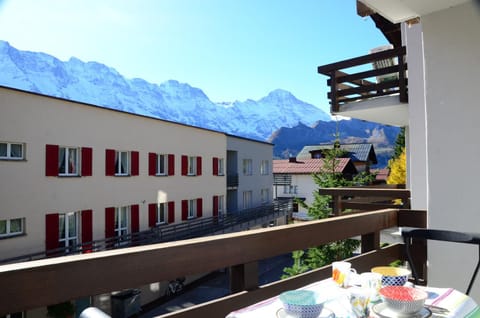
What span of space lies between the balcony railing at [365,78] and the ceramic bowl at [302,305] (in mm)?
5325

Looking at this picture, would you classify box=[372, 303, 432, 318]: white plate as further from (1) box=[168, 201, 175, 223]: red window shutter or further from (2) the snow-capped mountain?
(2) the snow-capped mountain

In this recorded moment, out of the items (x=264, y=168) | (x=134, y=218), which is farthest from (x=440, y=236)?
(x=264, y=168)

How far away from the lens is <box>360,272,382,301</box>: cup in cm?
128

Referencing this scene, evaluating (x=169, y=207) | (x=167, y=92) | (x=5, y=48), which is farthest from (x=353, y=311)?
(x=167, y=92)

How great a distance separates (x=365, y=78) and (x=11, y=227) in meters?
10.8

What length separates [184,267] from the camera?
1405 mm

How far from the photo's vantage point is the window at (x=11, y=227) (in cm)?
1084

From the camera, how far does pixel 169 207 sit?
58.4 ft

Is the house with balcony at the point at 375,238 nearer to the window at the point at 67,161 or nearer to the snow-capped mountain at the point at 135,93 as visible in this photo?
the window at the point at 67,161

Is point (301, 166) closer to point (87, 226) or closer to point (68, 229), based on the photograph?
point (87, 226)

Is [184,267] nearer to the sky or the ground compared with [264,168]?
nearer to the ground

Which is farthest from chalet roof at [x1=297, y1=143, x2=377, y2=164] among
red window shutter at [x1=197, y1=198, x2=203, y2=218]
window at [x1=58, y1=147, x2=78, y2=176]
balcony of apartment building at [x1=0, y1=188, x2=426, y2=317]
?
balcony of apartment building at [x1=0, y1=188, x2=426, y2=317]

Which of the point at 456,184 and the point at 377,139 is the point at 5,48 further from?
the point at 456,184

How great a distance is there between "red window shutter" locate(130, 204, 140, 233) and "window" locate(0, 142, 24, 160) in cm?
514
